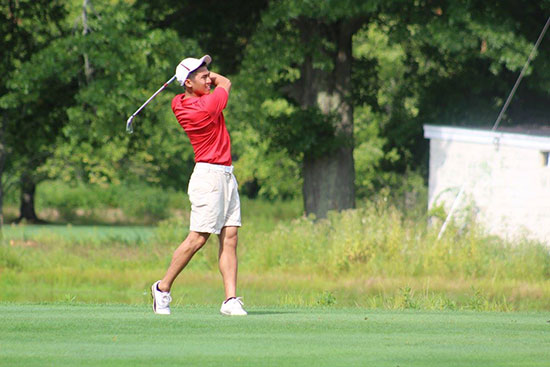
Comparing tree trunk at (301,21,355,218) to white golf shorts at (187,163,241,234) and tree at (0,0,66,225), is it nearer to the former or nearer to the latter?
tree at (0,0,66,225)

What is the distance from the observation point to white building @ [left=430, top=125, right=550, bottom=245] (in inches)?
822

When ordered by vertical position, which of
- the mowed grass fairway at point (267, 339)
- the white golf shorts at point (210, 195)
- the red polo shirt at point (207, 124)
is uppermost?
the red polo shirt at point (207, 124)

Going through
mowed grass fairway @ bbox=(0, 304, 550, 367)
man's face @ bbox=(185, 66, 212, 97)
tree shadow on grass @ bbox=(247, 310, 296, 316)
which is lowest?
tree shadow on grass @ bbox=(247, 310, 296, 316)

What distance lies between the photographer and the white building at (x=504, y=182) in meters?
20.9

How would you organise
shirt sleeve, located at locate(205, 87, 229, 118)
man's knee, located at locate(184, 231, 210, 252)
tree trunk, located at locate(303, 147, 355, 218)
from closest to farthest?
shirt sleeve, located at locate(205, 87, 229, 118) → man's knee, located at locate(184, 231, 210, 252) → tree trunk, located at locate(303, 147, 355, 218)

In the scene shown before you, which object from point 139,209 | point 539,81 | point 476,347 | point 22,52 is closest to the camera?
point 476,347

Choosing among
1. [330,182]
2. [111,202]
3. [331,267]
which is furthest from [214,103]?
[111,202]

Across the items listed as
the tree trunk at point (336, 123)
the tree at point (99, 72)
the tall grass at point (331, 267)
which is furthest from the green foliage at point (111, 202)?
the tall grass at point (331, 267)

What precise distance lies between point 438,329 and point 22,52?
55.7ft

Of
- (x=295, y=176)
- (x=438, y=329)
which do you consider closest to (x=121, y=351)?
(x=438, y=329)

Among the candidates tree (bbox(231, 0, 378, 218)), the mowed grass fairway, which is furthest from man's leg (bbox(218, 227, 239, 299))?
tree (bbox(231, 0, 378, 218))

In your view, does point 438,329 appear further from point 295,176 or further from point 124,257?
point 295,176

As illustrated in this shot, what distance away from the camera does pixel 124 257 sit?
906 inches

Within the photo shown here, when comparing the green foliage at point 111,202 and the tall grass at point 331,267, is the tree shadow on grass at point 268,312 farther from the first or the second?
the green foliage at point 111,202
